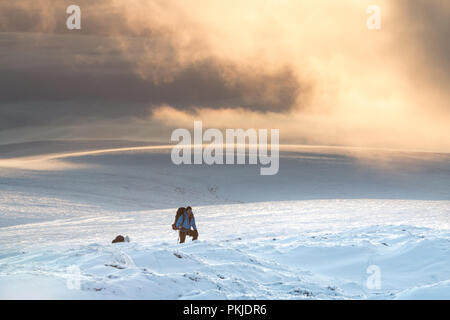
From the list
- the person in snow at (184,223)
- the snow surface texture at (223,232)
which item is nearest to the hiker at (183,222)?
the person in snow at (184,223)

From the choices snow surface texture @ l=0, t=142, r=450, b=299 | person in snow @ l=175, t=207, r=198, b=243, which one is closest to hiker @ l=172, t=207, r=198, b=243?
person in snow @ l=175, t=207, r=198, b=243

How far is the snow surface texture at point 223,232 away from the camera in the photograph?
8.03 meters

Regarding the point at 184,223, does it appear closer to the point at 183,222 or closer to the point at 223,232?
the point at 183,222

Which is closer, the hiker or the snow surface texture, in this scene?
the snow surface texture

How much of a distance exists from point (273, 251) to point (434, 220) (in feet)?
28.3

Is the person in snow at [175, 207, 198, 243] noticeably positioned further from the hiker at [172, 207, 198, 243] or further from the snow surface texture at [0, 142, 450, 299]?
the snow surface texture at [0, 142, 450, 299]

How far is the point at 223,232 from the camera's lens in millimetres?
16156

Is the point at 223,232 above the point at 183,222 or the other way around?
the other way around

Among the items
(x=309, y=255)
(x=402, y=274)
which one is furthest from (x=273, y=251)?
(x=402, y=274)

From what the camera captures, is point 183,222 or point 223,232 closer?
point 183,222

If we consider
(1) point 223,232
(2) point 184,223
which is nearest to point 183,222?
(2) point 184,223

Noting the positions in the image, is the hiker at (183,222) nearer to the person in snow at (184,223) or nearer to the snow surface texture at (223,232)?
the person in snow at (184,223)

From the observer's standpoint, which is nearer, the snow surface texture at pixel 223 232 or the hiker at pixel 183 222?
the snow surface texture at pixel 223 232

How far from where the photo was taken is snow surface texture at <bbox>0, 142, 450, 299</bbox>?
26.3 ft
